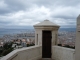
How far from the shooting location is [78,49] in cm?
301

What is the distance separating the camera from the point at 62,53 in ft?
21.7

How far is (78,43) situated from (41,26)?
426 cm

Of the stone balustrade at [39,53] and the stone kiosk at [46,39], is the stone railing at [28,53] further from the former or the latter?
the stone kiosk at [46,39]

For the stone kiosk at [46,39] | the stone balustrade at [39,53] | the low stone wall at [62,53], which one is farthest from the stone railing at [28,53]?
the low stone wall at [62,53]

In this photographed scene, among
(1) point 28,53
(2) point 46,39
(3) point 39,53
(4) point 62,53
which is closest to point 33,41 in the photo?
(2) point 46,39

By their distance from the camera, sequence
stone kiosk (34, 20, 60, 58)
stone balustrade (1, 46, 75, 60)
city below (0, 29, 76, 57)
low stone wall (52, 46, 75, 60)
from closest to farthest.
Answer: stone balustrade (1, 46, 75, 60) < low stone wall (52, 46, 75, 60) < stone kiosk (34, 20, 60, 58) < city below (0, 29, 76, 57)

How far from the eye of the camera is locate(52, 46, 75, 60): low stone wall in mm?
5895

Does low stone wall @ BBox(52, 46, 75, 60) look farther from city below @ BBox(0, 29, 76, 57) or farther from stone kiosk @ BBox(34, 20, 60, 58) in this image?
city below @ BBox(0, 29, 76, 57)

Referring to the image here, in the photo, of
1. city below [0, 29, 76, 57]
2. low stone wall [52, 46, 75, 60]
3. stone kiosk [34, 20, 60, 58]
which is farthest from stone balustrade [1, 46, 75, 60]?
city below [0, 29, 76, 57]

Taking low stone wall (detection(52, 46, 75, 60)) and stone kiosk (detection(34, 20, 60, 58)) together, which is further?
stone kiosk (detection(34, 20, 60, 58))

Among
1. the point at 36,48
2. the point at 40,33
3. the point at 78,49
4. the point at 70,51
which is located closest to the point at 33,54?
the point at 36,48

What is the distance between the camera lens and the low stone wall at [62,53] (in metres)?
5.89

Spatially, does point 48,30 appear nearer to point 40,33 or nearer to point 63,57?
point 40,33

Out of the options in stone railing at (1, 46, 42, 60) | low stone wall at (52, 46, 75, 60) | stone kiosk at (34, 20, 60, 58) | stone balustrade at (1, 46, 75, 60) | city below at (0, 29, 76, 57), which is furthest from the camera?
city below at (0, 29, 76, 57)
